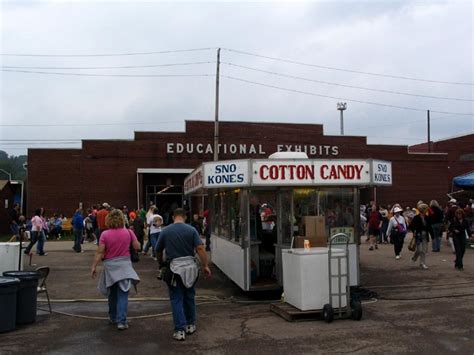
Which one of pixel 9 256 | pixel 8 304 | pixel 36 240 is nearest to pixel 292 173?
pixel 8 304

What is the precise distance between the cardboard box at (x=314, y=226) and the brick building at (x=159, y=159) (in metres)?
21.6

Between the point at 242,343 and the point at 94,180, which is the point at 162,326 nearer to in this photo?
the point at 242,343

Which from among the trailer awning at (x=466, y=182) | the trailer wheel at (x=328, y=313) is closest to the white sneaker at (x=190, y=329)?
the trailer wheel at (x=328, y=313)

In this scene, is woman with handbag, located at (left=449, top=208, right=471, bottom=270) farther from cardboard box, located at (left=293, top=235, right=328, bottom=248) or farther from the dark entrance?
the dark entrance

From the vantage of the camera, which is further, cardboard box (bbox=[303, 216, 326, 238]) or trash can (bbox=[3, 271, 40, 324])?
cardboard box (bbox=[303, 216, 326, 238])

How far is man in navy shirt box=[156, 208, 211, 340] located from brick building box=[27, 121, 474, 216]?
78.4 feet

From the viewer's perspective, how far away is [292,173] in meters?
9.84

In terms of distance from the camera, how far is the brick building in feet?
102

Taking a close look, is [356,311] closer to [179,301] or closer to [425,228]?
[179,301]

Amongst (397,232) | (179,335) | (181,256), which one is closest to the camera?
(179,335)

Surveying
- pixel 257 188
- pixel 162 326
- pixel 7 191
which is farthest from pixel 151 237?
pixel 7 191

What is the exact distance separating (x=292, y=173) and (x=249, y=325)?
3.14m

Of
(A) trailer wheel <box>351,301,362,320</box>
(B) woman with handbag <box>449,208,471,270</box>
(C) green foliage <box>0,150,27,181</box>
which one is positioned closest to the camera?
(A) trailer wheel <box>351,301,362,320</box>

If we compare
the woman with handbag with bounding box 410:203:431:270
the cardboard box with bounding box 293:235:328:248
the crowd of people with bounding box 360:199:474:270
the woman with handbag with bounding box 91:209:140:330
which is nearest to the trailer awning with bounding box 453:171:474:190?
the crowd of people with bounding box 360:199:474:270
